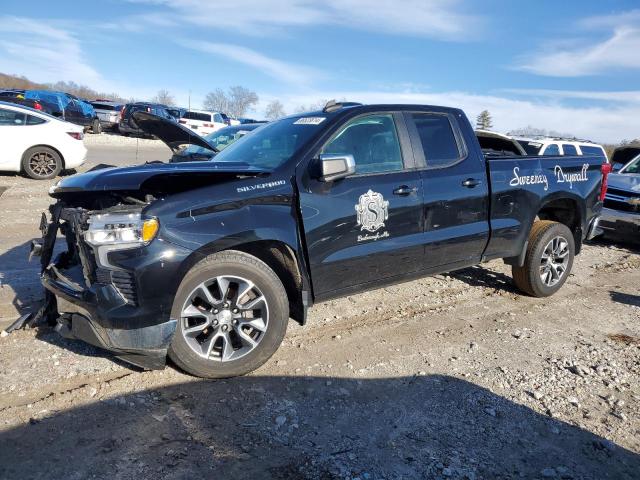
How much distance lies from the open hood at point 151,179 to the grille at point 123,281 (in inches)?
21.8

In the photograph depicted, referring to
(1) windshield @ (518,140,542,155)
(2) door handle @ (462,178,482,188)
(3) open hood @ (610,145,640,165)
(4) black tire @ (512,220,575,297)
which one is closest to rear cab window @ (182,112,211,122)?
(1) windshield @ (518,140,542,155)

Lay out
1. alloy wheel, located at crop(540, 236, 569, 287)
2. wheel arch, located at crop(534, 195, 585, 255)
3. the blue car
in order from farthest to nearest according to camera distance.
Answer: the blue car
wheel arch, located at crop(534, 195, 585, 255)
alloy wheel, located at crop(540, 236, 569, 287)

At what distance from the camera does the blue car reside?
24250mm

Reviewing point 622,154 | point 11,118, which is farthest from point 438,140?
point 622,154

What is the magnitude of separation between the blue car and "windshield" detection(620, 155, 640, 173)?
2365 centimetres

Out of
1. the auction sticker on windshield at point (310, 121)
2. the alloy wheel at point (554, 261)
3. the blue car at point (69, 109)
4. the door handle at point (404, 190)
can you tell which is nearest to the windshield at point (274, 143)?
the auction sticker on windshield at point (310, 121)

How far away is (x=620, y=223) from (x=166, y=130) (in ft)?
23.6

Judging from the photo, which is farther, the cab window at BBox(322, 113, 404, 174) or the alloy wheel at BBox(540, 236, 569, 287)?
the alloy wheel at BBox(540, 236, 569, 287)

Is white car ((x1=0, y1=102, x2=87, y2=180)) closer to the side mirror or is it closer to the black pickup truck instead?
the black pickup truck

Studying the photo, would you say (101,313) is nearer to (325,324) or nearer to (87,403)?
(87,403)

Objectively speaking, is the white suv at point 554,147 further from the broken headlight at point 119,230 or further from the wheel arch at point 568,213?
the broken headlight at point 119,230

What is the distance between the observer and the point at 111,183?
3.27 meters

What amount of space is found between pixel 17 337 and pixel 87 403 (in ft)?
4.22

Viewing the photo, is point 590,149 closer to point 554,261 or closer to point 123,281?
point 554,261
